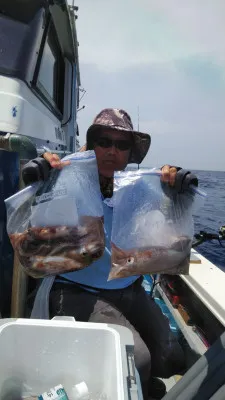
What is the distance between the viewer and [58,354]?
1450 mm

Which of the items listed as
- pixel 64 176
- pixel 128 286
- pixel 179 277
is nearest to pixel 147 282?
pixel 179 277

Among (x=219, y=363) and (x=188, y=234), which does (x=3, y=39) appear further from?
(x=219, y=363)

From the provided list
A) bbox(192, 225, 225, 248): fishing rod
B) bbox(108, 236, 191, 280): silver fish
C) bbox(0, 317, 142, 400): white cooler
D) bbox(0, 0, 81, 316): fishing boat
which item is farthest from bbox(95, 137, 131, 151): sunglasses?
bbox(0, 317, 142, 400): white cooler

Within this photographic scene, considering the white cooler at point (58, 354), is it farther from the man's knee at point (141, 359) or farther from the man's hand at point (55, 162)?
the man's hand at point (55, 162)

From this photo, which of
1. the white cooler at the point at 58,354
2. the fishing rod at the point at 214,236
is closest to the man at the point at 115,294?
the white cooler at the point at 58,354

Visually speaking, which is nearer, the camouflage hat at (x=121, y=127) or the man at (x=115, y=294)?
the man at (x=115, y=294)

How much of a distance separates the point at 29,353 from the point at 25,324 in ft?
0.41

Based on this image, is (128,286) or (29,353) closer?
(29,353)

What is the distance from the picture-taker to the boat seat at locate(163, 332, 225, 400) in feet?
4.45

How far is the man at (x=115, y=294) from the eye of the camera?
2053mm

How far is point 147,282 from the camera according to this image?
380 centimetres

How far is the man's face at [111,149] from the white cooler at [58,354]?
1.20 meters

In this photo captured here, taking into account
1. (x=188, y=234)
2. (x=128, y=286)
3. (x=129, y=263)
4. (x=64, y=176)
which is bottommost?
(x=128, y=286)

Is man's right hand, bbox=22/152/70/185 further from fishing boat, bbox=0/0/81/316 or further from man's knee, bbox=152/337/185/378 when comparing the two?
man's knee, bbox=152/337/185/378
